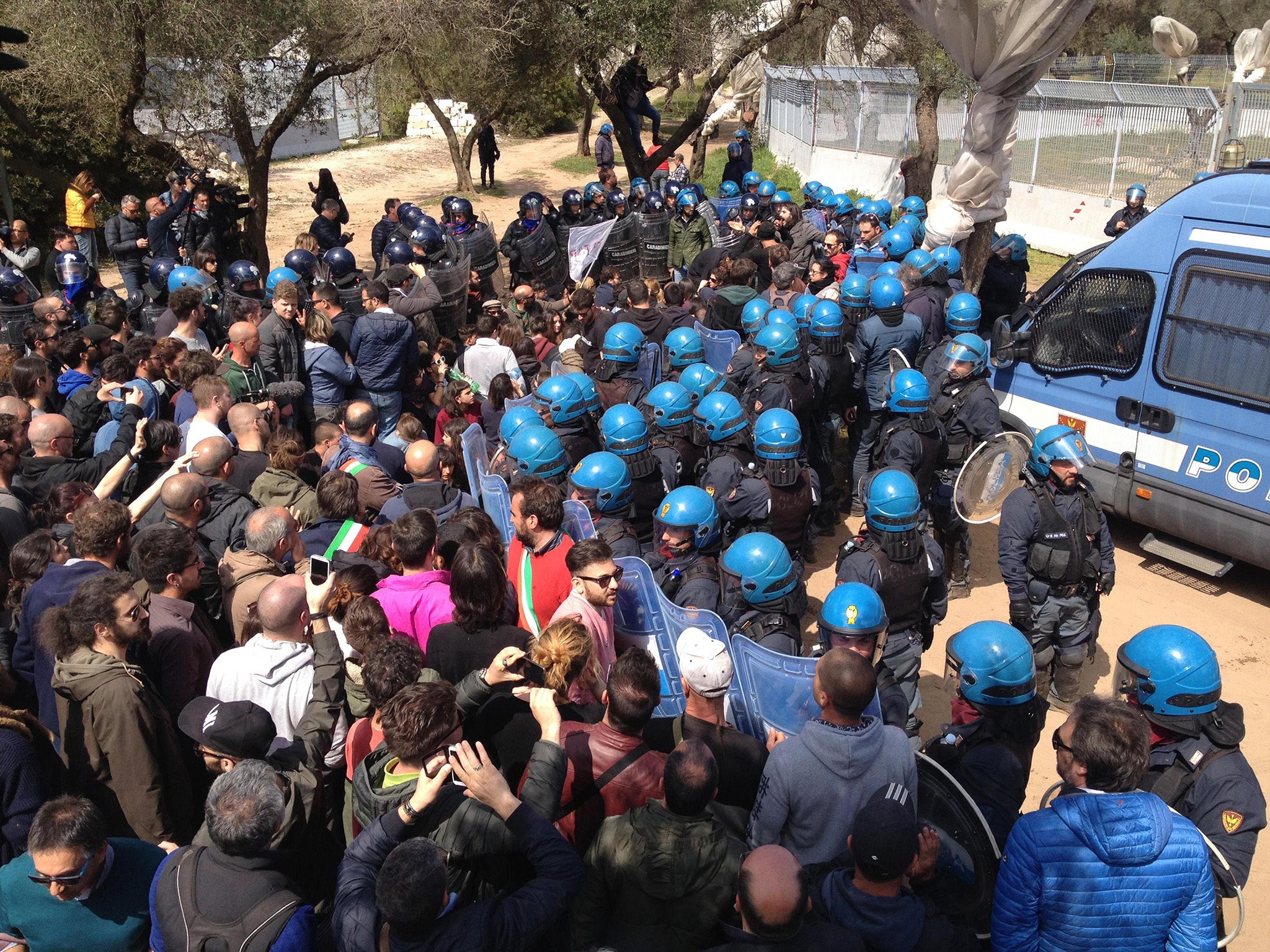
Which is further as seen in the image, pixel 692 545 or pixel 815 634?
pixel 815 634

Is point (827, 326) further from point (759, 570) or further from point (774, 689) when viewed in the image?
point (774, 689)

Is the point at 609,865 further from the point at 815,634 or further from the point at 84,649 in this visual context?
the point at 815,634

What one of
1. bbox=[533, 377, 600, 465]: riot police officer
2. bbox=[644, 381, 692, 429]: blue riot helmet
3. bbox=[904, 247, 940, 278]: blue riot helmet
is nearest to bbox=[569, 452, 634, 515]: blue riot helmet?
bbox=[533, 377, 600, 465]: riot police officer

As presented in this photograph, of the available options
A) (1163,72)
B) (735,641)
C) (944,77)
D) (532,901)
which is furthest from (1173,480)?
(1163,72)

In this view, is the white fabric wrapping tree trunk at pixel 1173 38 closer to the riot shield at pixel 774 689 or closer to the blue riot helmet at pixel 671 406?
the blue riot helmet at pixel 671 406

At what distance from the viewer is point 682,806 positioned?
114 inches

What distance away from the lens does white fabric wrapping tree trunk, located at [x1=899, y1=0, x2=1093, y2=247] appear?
26.7 feet

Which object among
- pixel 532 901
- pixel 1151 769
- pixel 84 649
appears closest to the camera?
pixel 532 901

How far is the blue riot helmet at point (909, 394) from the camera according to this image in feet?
21.9

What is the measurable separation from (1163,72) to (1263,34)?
169 inches

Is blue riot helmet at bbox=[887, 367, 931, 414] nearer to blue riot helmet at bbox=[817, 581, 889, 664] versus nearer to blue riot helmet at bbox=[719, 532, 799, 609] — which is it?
blue riot helmet at bbox=[719, 532, 799, 609]

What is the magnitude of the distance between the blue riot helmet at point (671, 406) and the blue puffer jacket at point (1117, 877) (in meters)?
3.96

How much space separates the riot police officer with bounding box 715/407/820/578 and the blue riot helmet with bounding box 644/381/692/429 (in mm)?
576

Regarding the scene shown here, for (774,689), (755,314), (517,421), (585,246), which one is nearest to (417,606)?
(774,689)
